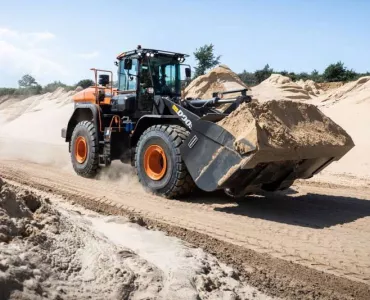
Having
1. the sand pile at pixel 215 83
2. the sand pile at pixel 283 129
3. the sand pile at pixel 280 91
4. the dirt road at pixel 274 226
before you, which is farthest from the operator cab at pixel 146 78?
the sand pile at pixel 280 91

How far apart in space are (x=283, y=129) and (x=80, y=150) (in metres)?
5.30

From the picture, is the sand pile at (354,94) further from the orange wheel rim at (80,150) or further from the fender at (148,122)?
the fender at (148,122)

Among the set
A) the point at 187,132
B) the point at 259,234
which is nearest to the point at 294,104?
the point at 187,132

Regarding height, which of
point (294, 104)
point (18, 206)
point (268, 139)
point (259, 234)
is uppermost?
point (294, 104)

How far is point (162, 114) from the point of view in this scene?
8.39 meters

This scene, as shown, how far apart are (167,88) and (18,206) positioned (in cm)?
542

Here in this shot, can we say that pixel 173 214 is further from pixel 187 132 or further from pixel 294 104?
pixel 294 104

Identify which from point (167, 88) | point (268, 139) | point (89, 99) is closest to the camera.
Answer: point (268, 139)

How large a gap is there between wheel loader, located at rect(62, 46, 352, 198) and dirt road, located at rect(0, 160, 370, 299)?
1.40 ft

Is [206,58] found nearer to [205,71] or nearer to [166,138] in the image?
[205,71]

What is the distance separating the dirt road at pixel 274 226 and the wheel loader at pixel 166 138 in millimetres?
425

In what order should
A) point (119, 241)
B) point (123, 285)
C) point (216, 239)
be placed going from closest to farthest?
1. point (123, 285)
2. point (119, 241)
3. point (216, 239)

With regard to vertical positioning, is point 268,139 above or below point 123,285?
above

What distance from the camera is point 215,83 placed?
24016mm
